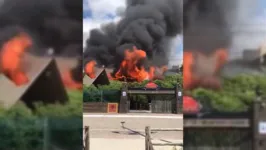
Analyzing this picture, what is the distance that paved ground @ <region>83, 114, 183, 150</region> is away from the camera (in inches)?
271

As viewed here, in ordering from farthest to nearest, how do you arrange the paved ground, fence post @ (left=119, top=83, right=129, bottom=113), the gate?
1. fence post @ (left=119, top=83, right=129, bottom=113)
2. the gate
3. the paved ground

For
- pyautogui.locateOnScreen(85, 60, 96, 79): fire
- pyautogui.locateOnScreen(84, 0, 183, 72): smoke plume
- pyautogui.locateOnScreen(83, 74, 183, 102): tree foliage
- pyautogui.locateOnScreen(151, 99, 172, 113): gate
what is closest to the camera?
pyautogui.locateOnScreen(85, 60, 96, 79): fire

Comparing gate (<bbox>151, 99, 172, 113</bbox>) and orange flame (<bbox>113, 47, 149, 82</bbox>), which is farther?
orange flame (<bbox>113, 47, 149, 82</bbox>)

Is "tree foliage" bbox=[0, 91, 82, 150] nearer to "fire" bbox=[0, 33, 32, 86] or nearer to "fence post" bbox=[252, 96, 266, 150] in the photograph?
"fire" bbox=[0, 33, 32, 86]

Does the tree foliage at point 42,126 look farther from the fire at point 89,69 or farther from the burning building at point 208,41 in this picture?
the fire at point 89,69

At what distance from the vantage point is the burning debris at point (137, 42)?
1035 cm

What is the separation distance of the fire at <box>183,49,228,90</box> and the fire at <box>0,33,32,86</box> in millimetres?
947

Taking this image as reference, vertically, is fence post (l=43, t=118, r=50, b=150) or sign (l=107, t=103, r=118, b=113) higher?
fence post (l=43, t=118, r=50, b=150)

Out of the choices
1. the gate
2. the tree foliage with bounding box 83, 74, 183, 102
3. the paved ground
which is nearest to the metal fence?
the paved ground

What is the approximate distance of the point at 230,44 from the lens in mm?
2400

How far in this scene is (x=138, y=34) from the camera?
36.8ft

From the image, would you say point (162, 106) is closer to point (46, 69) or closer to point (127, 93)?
point (127, 93)

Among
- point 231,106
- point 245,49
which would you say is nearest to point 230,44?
point 245,49

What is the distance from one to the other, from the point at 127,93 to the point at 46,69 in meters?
8.63
